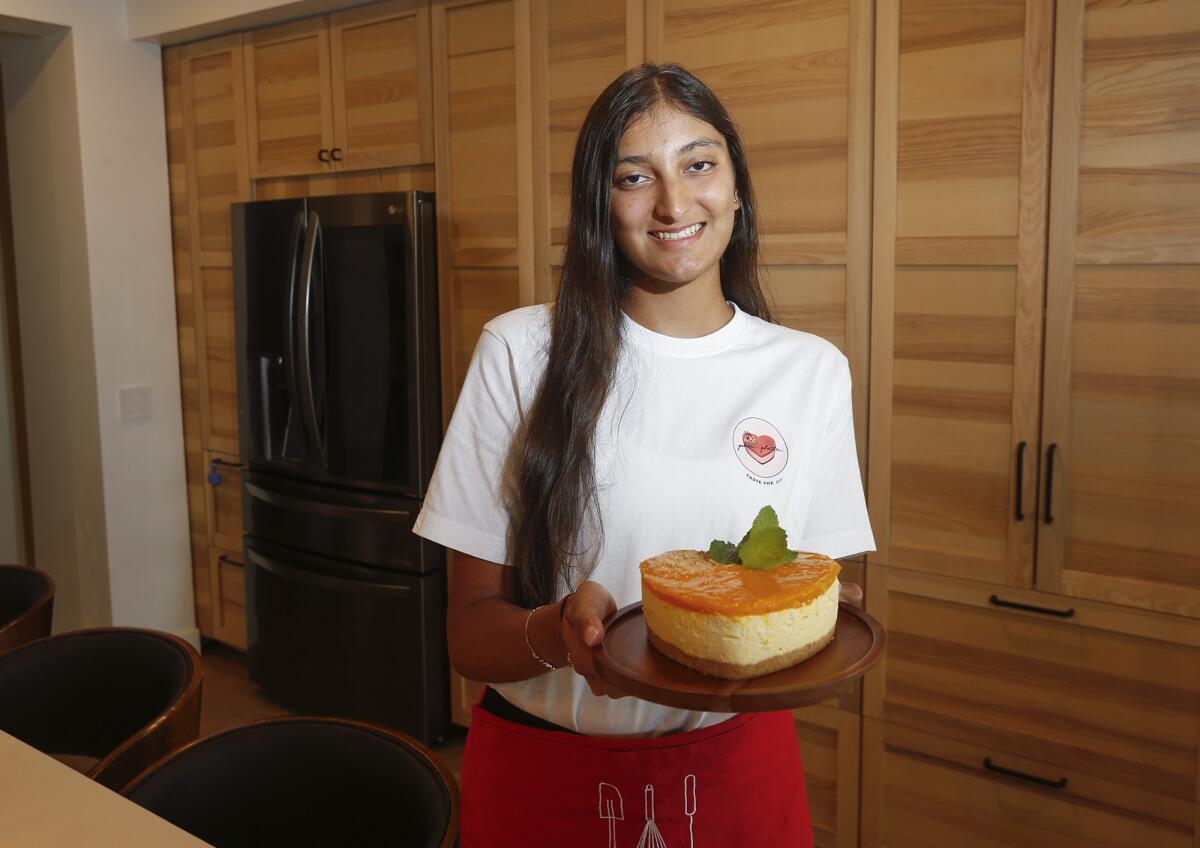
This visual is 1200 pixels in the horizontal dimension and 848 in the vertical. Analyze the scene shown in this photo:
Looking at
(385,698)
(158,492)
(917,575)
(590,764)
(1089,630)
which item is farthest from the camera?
(158,492)

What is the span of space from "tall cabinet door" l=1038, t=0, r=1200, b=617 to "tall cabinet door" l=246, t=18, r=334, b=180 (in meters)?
2.14

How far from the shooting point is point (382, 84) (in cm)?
303

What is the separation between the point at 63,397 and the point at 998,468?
124 inches

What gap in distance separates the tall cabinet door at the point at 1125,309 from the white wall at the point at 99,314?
3.01 meters

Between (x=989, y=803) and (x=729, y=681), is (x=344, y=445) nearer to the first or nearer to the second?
(x=989, y=803)

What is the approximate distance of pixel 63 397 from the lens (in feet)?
12.1

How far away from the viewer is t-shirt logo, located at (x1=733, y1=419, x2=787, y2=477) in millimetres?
1276

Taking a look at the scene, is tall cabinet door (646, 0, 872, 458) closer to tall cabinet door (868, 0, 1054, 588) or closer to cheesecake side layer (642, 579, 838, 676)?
tall cabinet door (868, 0, 1054, 588)

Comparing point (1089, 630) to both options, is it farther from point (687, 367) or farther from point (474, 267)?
point (474, 267)

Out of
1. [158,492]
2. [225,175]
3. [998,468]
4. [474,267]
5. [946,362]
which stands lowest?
[158,492]

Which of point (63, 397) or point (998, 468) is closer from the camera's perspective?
point (998, 468)

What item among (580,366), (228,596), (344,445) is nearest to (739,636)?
(580,366)

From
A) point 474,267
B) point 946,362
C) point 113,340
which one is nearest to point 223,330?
point 113,340

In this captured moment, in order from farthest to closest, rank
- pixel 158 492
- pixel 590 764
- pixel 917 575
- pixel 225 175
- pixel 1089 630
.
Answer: pixel 158 492, pixel 225 175, pixel 917 575, pixel 1089 630, pixel 590 764
